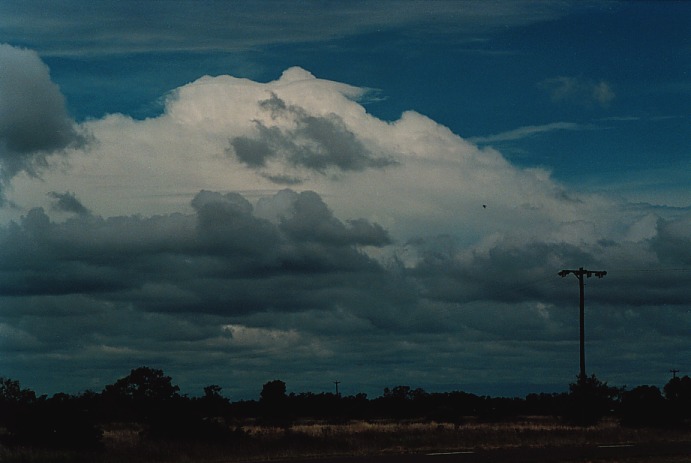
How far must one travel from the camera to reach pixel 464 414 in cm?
10131

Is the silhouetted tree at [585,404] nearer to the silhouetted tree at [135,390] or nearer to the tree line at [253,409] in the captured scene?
the tree line at [253,409]

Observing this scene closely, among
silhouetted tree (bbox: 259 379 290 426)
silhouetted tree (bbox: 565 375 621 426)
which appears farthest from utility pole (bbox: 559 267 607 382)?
silhouetted tree (bbox: 259 379 290 426)

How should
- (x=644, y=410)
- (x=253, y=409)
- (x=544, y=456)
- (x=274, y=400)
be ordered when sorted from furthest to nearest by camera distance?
(x=253, y=409) → (x=274, y=400) → (x=644, y=410) → (x=544, y=456)

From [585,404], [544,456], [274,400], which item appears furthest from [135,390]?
[544,456]

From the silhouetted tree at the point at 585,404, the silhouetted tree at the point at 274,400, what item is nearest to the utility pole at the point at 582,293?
the silhouetted tree at the point at 585,404

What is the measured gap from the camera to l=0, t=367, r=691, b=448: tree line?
40.8 m

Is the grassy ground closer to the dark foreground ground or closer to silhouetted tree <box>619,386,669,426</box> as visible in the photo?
the dark foreground ground

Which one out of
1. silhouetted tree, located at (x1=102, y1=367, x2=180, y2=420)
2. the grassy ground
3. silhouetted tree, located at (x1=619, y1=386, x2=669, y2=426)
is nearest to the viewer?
the grassy ground

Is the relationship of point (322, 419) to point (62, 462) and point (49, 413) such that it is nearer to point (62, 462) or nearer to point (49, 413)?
point (49, 413)

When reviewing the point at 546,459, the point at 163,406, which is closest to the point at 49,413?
the point at 163,406

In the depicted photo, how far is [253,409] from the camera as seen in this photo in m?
106

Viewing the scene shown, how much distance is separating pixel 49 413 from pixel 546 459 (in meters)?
21.1

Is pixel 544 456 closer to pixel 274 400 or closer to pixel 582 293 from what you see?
pixel 582 293

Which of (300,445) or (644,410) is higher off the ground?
(644,410)
